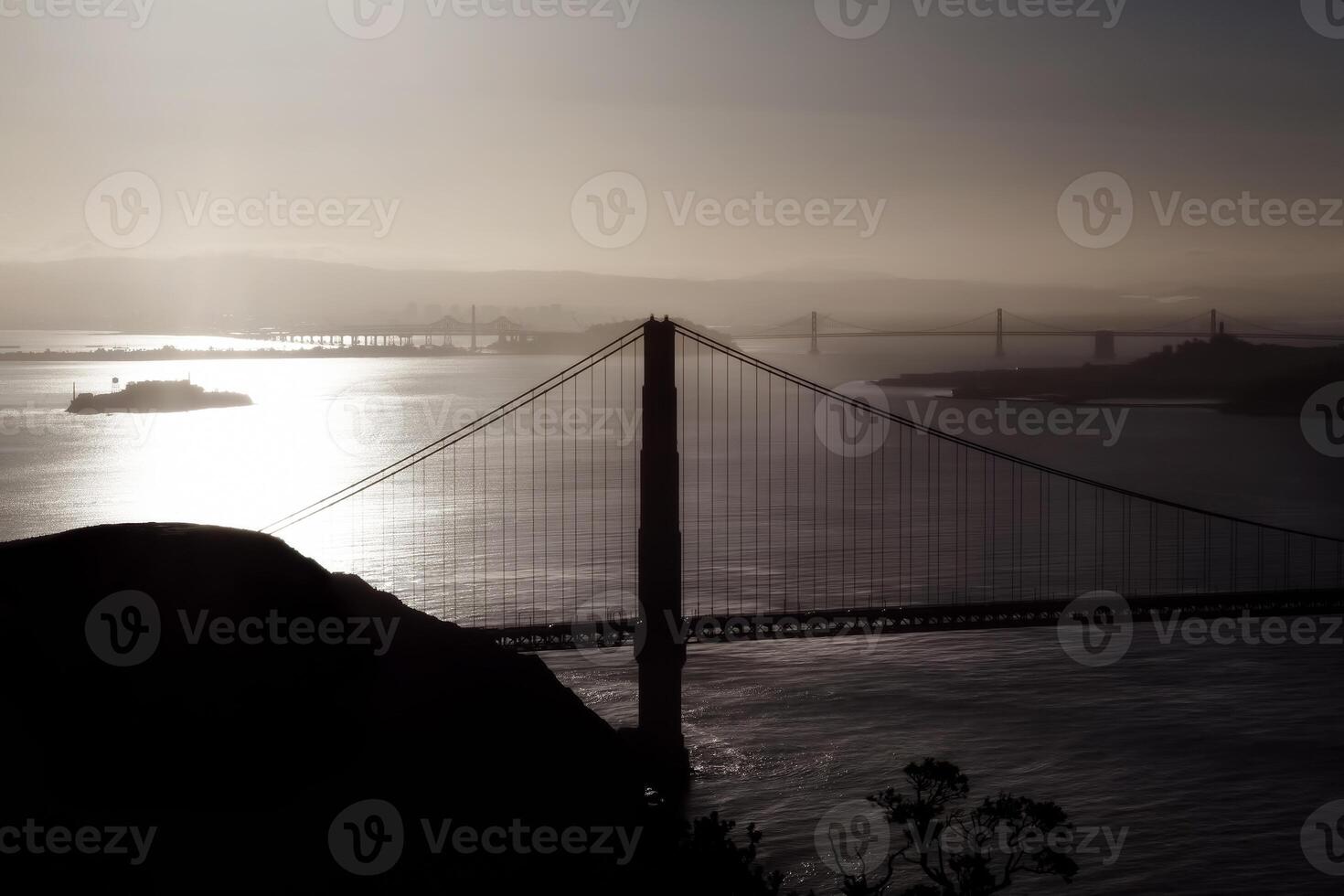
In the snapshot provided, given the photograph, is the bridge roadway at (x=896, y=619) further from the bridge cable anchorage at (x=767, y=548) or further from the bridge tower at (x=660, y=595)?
the bridge tower at (x=660, y=595)

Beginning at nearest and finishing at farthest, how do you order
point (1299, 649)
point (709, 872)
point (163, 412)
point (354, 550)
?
1. point (709, 872)
2. point (1299, 649)
3. point (354, 550)
4. point (163, 412)

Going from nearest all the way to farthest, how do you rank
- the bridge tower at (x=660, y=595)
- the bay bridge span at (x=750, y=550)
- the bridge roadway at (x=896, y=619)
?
the bridge roadway at (x=896, y=619)
the bridge tower at (x=660, y=595)
the bay bridge span at (x=750, y=550)

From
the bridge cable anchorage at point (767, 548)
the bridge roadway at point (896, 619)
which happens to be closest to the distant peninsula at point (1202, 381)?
the bridge cable anchorage at point (767, 548)

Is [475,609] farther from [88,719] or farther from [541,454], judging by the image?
[541,454]

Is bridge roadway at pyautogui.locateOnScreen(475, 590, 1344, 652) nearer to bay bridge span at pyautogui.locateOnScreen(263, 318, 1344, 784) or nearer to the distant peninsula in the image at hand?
bay bridge span at pyautogui.locateOnScreen(263, 318, 1344, 784)

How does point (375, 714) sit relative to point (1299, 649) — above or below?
above

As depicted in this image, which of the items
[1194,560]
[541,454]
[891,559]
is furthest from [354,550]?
[541,454]

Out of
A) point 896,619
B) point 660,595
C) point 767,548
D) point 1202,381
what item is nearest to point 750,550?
point 767,548
